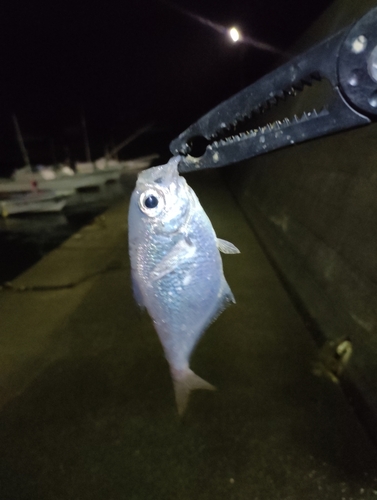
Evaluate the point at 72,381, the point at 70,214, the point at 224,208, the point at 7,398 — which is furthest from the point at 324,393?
the point at 70,214

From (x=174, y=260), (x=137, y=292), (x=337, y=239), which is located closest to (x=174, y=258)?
(x=174, y=260)

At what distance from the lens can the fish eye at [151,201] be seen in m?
1.34

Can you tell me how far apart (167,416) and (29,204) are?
558 inches

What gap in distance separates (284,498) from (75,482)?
4.48ft

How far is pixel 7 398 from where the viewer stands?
3070 mm

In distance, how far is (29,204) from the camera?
1484 cm

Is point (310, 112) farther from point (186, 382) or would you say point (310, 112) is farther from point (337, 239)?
point (337, 239)

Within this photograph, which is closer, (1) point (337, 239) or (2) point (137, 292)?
(2) point (137, 292)

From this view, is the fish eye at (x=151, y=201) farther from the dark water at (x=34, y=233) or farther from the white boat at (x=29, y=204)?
the white boat at (x=29, y=204)

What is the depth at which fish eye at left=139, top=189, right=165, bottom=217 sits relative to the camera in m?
1.34

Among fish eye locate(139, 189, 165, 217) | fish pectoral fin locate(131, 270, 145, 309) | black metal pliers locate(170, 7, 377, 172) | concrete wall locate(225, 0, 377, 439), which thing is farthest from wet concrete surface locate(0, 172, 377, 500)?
black metal pliers locate(170, 7, 377, 172)

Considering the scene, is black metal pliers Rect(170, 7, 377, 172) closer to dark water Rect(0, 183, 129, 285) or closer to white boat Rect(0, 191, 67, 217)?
dark water Rect(0, 183, 129, 285)

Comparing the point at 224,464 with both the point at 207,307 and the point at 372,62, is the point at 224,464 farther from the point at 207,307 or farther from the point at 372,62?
the point at 372,62

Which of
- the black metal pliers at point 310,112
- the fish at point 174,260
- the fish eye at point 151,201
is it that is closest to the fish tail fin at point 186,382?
the fish at point 174,260
